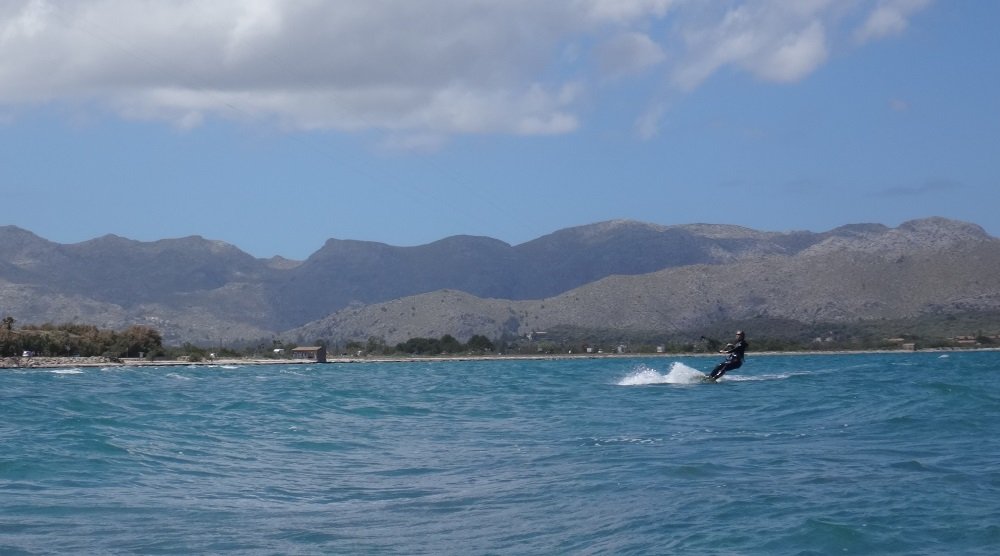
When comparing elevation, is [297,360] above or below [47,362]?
above

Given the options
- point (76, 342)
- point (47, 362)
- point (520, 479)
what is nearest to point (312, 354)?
point (76, 342)

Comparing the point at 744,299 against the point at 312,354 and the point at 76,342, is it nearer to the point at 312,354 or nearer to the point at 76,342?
the point at 312,354

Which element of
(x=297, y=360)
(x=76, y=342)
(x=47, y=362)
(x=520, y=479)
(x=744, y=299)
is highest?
(x=744, y=299)

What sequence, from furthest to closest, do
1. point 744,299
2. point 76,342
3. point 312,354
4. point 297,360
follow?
point 744,299 → point 312,354 → point 297,360 → point 76,342

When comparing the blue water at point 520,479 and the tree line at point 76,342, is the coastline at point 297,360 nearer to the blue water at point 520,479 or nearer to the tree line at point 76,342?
the tree line at point 76,342

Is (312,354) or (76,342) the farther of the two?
(312,354)

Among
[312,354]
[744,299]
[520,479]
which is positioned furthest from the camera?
[744,299]

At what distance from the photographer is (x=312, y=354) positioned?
120m

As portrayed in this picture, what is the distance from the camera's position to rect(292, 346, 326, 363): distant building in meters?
115

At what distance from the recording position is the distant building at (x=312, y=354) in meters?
115

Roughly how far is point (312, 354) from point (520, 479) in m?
105

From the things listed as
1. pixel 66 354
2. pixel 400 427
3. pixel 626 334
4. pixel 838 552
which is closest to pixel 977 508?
pixel 838 552

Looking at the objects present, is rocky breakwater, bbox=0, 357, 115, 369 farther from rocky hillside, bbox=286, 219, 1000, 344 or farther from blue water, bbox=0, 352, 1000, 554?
rocky hillside, bbox=286, 219, 1000, 344

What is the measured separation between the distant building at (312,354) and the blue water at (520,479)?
83.6 metres
